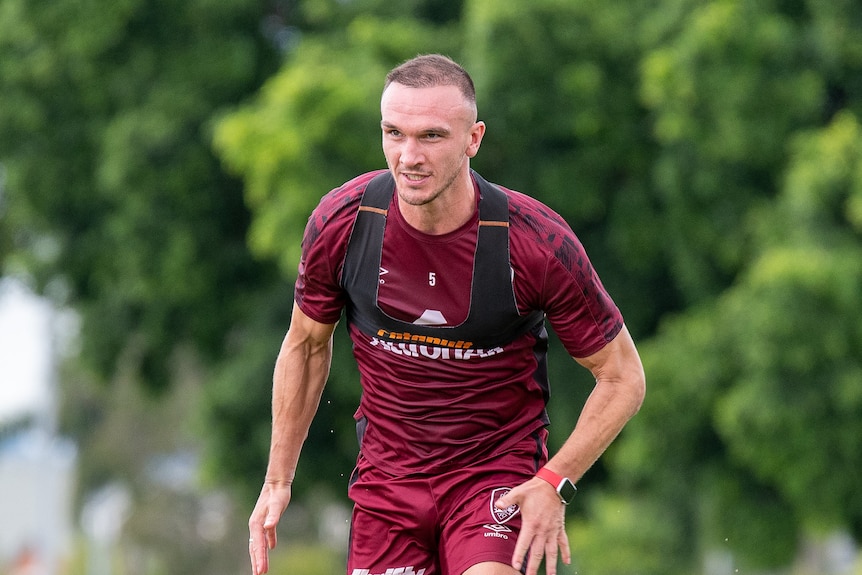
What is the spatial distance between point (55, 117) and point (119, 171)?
179 cm

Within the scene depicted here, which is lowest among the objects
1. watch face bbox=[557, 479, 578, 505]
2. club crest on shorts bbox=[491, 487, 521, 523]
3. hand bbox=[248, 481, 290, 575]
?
hand bbox=[248, 481, 290, 575]

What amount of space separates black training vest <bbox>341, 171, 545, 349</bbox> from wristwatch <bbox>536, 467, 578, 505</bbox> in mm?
490

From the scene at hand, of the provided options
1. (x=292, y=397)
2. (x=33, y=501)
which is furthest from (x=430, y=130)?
(x=33, y=501)

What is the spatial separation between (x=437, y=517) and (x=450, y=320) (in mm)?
664

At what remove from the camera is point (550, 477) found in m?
5.10

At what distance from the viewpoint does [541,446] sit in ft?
18.0

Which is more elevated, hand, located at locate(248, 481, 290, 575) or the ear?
the ear

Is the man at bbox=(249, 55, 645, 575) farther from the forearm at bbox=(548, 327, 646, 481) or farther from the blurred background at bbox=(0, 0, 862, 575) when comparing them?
the blurred background at bbox=(0, 0, 862, 575)

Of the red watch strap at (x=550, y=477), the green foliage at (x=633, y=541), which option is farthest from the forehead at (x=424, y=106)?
the green foliage at (x=633, y=541)

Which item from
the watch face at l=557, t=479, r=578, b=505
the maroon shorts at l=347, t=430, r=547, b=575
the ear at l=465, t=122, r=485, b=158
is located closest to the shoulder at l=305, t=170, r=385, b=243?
the ear at l=465, t=122, r=485, b=158

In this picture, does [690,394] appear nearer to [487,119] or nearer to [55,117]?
[487,119]

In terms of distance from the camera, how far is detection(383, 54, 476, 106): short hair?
5109mm

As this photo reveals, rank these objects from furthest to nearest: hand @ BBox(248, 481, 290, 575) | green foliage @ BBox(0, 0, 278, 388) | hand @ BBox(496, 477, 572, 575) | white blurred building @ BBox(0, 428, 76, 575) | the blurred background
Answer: white blurred building @ BBox(0, 428, 76, 575)
green foliage @ BBox(0, 0, 278, 388)
the blurred background
hand @ BBox(248, 481, 290, 575)
hand @ BBox(496, 477, 572, 575)

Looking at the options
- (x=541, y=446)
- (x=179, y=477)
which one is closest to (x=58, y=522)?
(x=179, y=477)
